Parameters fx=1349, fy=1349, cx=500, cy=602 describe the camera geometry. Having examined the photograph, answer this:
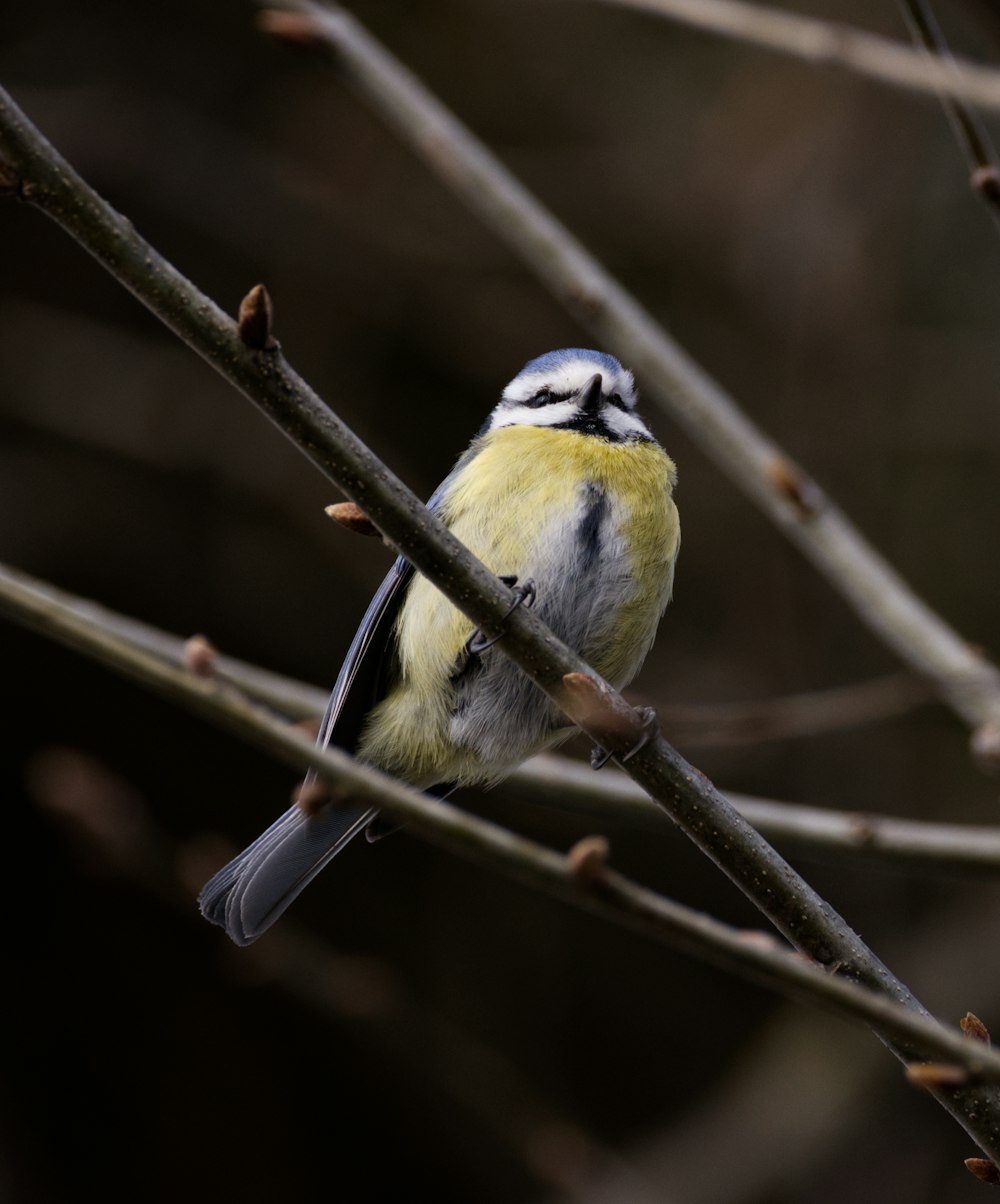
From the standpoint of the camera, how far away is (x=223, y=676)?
1.82 m

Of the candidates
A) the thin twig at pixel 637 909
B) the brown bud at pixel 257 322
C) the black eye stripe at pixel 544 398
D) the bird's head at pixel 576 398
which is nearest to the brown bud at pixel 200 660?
the thin twig at pixel 637 909

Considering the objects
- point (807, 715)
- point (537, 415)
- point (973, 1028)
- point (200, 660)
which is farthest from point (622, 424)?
point (973, 1028)

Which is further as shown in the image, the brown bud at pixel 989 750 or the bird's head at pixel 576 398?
the bird's head at pixel 576 398

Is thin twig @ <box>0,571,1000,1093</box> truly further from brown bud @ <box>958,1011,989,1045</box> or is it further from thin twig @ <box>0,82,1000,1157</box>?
brown bud @ <box>958,1011,989,1045</box>

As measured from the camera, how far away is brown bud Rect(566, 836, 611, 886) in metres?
1.13

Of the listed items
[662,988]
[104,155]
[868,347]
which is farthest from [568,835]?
[104,155]

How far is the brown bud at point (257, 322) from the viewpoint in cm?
143

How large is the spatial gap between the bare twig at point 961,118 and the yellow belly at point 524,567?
0.90 metres

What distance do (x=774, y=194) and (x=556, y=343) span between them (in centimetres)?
85

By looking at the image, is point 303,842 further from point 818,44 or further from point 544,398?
point 818,44

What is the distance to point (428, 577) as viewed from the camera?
1.57 metres

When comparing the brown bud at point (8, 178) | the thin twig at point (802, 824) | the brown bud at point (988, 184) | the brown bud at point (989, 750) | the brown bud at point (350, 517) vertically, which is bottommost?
the brown bud at point (8, 178)

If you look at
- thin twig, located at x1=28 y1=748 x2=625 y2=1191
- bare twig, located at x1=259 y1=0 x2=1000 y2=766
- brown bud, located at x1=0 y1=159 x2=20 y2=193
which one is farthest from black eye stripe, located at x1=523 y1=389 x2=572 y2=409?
brown bud, located at x1=0 y1=159 x2=20 y2=193

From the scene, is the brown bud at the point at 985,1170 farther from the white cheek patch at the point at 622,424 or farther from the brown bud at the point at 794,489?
the white cheek patch at the point at 622,424
